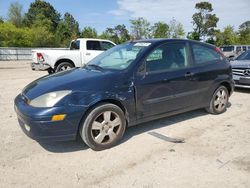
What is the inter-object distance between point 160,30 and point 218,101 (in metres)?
38.3

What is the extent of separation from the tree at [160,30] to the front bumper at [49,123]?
3971 centimetres

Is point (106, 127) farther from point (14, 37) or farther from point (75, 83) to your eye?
point (14, 37)

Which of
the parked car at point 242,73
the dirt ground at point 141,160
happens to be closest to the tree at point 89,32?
the parked car at point 242,73

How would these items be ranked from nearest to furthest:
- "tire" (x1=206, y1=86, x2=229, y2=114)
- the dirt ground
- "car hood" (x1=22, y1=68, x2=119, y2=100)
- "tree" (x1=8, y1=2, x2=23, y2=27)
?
the dirt ground, "car hood" (x1=22, y1=68, x2=119, y2=100), "tire" (x1=206, y1=86, x2=229, y2=114), "tree" (x1=8, y1=2, x2=23, y2=27)

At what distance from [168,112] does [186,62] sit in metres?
1.02

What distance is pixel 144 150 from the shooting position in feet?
12.6

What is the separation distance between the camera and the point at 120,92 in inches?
152

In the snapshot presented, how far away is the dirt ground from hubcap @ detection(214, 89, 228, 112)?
71 centimetres

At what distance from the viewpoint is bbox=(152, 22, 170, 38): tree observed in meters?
42.1

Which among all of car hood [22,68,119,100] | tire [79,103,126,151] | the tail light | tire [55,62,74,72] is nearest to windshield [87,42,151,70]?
car hood [22,68,119,100]

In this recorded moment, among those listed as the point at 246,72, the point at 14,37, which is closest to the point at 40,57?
the point at 246,72

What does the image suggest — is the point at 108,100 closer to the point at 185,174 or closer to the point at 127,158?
the point at 127,158

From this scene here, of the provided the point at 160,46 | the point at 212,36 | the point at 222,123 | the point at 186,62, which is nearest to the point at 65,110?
the point at 160,46

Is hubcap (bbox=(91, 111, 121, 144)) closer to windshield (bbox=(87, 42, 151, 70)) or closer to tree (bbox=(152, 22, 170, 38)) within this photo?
windshield (bbox=(87, 42, 151, 70))
